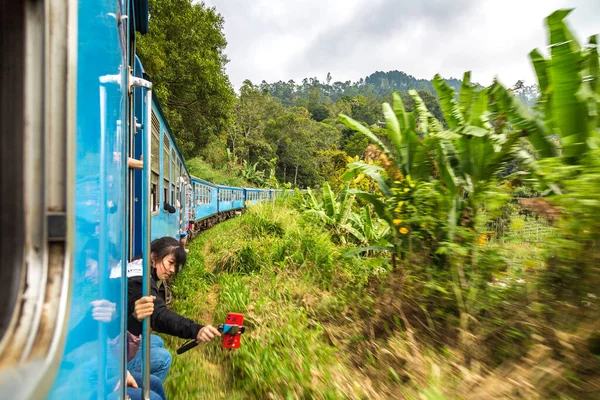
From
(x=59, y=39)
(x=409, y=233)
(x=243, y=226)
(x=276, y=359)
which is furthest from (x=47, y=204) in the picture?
(x=243, y=226)

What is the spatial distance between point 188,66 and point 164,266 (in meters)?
14.5

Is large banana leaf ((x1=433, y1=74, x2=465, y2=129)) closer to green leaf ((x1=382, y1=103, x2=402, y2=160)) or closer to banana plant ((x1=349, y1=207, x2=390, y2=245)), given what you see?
green leaf ((x1=382, y1=103, x2=402, y2=160))

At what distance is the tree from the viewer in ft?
45.5

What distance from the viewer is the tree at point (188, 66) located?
1386cm

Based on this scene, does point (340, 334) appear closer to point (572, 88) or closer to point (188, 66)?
point (572, 88)

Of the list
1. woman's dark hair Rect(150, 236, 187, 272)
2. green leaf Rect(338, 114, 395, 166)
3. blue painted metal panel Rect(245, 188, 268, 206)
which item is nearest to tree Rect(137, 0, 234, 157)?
blue painted metal panel Rect(245, 188, 268, 206)

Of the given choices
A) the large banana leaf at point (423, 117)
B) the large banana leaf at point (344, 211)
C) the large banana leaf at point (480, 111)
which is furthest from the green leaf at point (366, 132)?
the large banana leaf at point (344, 211)

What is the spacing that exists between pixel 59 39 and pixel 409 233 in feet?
10.7

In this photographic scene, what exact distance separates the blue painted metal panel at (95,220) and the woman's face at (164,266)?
113 cm

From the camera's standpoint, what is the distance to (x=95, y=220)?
106 centimetres

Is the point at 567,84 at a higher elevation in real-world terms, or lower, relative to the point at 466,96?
lower

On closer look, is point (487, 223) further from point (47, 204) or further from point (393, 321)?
point (47, 204)

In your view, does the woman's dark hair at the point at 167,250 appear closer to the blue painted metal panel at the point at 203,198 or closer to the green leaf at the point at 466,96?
the green leaf at the point at 466,96

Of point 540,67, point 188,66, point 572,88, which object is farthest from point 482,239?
point 188,66
